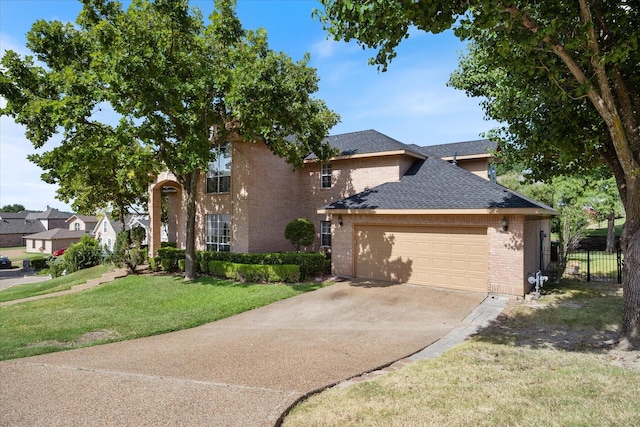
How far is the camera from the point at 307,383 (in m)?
5.43

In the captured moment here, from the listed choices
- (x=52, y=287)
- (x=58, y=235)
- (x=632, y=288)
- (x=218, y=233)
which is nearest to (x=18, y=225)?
(x=58, y=235)

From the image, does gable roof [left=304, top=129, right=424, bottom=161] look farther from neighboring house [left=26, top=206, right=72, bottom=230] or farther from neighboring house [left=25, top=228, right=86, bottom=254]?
neighboring house [left=26, top=206, right=72, bottom=230]

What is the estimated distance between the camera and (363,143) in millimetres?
19641

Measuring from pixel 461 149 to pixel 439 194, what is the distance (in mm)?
10132

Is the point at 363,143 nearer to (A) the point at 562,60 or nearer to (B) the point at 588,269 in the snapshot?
(B) the point at 588,269

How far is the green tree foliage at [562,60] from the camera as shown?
6.18 m

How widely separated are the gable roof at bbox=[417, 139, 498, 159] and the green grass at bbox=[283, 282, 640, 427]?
49.1 ft

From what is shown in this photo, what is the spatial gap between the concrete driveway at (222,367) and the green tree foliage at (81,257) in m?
25.6

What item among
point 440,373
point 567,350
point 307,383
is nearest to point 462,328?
point 567,350

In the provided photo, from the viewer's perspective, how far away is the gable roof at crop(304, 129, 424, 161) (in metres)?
17.8

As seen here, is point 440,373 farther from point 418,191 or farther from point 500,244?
point 418,191

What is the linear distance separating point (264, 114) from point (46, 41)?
365 inches

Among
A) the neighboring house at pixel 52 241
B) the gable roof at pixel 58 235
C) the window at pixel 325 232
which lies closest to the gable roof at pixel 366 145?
the window at pixel 325 232

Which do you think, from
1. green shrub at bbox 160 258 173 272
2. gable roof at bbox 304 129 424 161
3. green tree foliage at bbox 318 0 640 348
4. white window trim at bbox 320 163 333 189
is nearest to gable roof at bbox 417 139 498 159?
gable roof at bbox 304 129 424 161
